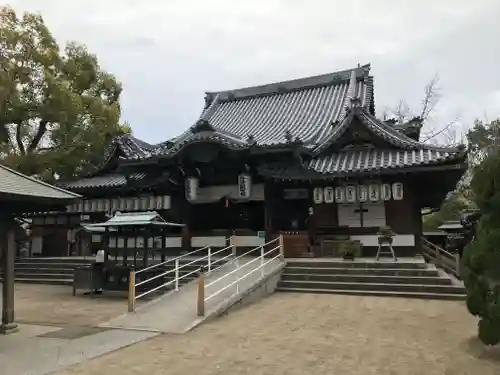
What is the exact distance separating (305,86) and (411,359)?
22.4m

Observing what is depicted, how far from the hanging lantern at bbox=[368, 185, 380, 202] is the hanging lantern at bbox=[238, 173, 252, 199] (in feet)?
16.1

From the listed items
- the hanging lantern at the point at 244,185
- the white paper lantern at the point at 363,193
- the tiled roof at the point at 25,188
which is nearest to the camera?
the tiled roof at the point at 25,188

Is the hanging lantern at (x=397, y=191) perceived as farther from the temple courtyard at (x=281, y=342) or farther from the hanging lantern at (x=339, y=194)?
the temple courtyard at (x=281, y=342)

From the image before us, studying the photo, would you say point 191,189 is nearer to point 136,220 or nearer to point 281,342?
point 136,220

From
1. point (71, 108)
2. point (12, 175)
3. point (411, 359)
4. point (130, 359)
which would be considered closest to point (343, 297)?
point (411, 359)

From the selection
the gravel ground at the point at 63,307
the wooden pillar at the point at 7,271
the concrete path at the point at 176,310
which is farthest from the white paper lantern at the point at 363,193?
the wooden pillar at the point at 7,271

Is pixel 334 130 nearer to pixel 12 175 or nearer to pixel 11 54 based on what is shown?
pixel 12 175

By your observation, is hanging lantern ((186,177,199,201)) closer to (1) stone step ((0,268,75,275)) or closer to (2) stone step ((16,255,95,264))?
(2) stone step ((16,255,95,264))

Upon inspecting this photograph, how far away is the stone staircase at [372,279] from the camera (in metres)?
13.0

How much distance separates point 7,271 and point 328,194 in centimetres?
1206

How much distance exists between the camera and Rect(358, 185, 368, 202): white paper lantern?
17.4m

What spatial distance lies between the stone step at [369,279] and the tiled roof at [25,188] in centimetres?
782

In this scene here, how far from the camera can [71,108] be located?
2175 cm

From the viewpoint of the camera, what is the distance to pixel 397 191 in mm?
17062
